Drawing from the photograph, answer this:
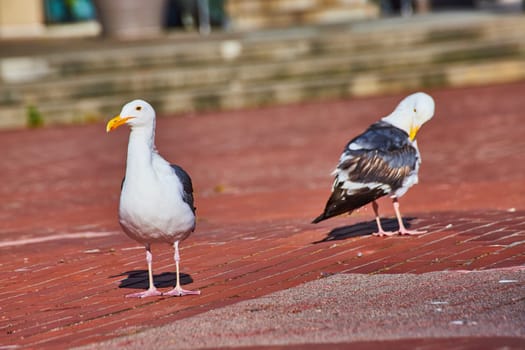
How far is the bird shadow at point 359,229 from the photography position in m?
8.98

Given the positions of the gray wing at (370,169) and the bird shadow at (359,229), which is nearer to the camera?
the gray wing at (370,169)

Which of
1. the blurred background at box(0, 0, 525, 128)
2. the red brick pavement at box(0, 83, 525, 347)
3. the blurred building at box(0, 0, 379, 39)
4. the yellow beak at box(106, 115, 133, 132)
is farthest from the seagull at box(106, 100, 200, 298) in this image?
the blurred building at box(0, 0, 379, 39)

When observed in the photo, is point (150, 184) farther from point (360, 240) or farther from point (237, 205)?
point (237, 205)

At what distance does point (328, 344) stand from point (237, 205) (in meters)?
6.39

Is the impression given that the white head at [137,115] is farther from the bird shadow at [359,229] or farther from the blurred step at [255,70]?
the blurred step at [255,70]

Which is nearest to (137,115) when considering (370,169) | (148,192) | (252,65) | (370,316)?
(148,192)

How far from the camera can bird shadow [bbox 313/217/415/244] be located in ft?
29.5

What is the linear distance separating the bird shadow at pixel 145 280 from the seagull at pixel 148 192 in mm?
676

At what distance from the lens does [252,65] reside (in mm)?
21922

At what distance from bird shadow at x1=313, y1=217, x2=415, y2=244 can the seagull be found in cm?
204

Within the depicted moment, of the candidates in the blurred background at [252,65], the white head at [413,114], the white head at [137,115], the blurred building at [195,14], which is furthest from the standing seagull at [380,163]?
the blurred building at [195,14]

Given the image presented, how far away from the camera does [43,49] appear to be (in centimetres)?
2408

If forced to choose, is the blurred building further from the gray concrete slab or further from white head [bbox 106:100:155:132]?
the gray concrete slab

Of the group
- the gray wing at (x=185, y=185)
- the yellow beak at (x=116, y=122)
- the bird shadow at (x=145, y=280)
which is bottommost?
the bird shadow at (x=145, y=280)
